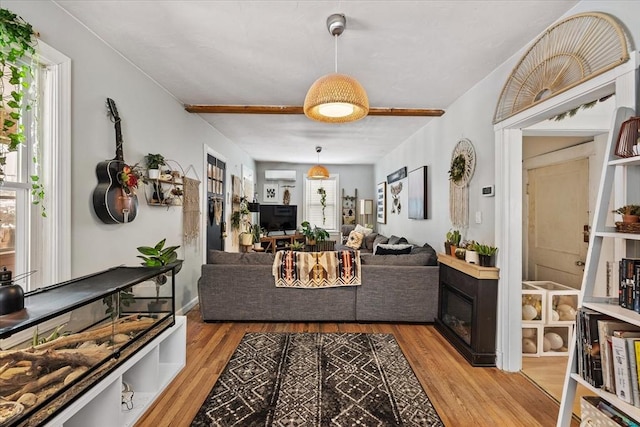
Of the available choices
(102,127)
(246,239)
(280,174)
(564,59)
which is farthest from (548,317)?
(280,174)

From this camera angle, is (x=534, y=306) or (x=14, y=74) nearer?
(x=14, y=74)

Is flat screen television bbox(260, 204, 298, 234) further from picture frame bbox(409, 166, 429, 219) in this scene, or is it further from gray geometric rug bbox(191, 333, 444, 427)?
gray geometric rug bbox(191, 333, 444, 427)

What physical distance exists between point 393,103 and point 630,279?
2747 mm

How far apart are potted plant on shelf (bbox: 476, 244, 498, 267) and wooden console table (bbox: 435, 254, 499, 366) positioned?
0.21ft

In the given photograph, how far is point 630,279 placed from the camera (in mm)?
1316

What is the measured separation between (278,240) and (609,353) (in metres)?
6.32

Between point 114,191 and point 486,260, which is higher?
point 114,191

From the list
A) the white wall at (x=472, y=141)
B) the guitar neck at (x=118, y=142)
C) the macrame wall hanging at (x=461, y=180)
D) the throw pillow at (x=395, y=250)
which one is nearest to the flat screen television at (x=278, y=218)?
the white wall at (x=472, y=141)

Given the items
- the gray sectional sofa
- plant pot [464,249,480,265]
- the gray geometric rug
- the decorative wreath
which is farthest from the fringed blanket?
the decorative wreath

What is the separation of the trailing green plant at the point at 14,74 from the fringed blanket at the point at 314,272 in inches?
83.7

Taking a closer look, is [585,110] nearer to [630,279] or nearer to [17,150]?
[630,279]

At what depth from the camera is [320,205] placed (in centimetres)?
793

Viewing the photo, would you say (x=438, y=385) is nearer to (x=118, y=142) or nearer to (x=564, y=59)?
(x=564, y=59)

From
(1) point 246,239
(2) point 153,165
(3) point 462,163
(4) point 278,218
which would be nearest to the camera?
(2) point 153,165
